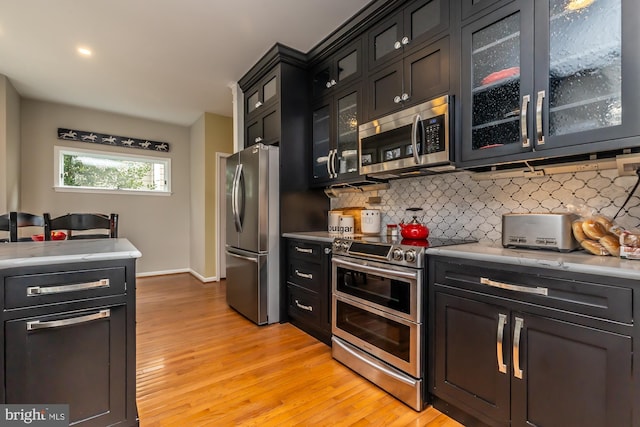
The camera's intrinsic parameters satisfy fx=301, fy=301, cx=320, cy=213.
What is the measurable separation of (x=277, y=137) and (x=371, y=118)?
1065 millimetres

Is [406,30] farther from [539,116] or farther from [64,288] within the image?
[64,288]

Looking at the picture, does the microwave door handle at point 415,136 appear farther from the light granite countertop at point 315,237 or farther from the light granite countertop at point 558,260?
the light granite countertop at point 315,237

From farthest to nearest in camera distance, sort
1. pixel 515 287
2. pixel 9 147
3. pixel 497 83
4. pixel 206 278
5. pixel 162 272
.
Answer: pixel 162 272 < pixel 206 278 < pixel 9 147 < pixel 497 83 < pixel 515 287

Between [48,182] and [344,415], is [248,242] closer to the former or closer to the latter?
[344,415]

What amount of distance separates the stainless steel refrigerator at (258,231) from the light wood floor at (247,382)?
8.6 inches

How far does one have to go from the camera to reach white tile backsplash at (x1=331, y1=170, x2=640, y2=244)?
158 cm

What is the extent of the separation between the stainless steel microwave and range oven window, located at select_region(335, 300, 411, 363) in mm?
1030

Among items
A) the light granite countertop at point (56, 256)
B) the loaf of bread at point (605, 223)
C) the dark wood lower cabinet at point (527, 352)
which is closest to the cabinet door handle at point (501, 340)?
the dark wood lower cabinet at point (527, 352)

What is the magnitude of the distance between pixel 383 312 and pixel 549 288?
91 centimetres

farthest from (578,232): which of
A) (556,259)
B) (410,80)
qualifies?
(410,80)

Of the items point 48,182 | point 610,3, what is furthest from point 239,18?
point 48,182

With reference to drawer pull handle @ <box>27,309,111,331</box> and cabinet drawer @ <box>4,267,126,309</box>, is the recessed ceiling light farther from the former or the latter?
drawer pull handle @ <box>27,309,111,331</box>

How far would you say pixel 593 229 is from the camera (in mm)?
1407

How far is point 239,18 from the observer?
2566mm
